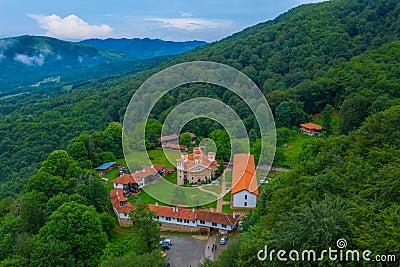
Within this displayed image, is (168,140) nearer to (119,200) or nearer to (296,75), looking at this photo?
(119,200)

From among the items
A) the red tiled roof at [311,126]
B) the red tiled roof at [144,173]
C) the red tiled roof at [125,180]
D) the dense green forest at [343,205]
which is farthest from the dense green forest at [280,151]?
the red tiled roof at [144,173]

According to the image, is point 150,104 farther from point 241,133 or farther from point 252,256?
point 252,256

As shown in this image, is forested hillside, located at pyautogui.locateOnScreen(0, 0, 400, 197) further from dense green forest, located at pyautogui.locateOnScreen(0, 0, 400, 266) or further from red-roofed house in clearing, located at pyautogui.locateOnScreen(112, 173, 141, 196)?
red-roofed house in clearing, located at pyautogui.locateOnScreen(112, 173, 141, 196)

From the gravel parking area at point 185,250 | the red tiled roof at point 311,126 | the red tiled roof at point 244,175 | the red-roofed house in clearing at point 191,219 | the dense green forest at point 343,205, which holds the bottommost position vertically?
the gravel parking area at point 185,250

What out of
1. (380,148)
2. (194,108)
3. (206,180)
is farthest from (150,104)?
(380,148)

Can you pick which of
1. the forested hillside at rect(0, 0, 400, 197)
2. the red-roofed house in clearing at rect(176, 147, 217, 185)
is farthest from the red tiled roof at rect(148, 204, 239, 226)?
the forested hillside at rect(0, 0, 400, 197)

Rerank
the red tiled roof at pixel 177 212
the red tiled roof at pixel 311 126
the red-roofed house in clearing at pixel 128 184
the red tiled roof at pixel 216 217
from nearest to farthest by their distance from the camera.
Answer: the red tiled roof at pixel 216 217, the red tiled roof at pixel 177 212, the red-roofed house in clearing at pixel 128 184, the red tiled roof at pixel 311 126

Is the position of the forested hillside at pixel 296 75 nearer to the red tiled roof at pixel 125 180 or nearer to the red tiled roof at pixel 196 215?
the red tiled roof at pixel 196 215

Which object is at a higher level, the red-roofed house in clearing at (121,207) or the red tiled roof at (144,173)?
the red tiled roof at (144,173)
